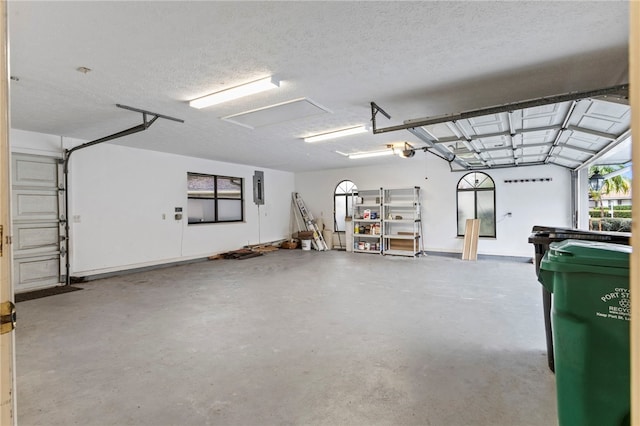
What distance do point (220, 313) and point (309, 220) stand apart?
6570 millimetres

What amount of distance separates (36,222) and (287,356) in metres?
5.36

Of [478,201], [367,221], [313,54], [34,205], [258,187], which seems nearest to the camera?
[313,54]

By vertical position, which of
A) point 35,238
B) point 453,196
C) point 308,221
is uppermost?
point 453,196

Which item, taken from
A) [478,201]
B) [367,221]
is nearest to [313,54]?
[367,221]

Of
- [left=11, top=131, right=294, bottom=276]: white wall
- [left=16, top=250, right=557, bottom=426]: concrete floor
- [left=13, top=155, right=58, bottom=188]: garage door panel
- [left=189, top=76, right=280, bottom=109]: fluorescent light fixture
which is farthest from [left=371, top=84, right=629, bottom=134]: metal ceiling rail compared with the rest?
[left=13, top=155, right=58, bottom=188]: garage door panel

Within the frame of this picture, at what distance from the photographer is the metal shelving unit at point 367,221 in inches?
362

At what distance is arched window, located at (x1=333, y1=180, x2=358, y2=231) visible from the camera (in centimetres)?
1016

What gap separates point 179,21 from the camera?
226 centimetres

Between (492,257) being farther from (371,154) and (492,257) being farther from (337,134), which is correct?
(337,134)

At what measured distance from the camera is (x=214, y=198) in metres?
8.46

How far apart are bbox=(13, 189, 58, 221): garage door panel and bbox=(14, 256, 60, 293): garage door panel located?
720 mm

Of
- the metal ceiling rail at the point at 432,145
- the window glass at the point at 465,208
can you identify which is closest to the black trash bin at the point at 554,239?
the metal ceiling rail at the point at 432,145

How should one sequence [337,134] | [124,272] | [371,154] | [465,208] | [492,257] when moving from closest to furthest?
[337,134], [124,272], [371,154], [492,257], [465,208]

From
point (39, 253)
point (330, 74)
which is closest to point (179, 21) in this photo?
point (330, 74)
